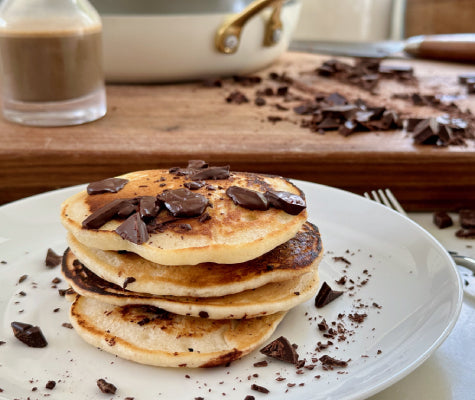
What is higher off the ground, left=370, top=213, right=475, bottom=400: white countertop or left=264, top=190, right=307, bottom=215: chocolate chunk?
left=264, top=190, right=307, bottom=215: chocolate chunk

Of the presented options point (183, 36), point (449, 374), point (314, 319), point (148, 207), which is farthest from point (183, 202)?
point (183, 36)

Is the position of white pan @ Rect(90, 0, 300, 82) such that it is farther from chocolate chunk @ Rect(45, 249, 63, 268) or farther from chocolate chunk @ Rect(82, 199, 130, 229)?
chocolate chunk @ Rect(82, 199, 130, 229)

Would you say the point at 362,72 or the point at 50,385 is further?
the point at 362,72

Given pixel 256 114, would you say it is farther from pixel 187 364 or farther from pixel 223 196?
pixel 187 364

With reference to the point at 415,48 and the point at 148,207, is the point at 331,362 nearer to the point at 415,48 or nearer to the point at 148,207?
the point at 148,207

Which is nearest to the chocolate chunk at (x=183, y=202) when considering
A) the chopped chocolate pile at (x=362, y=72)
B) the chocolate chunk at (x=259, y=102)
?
the chocolate chunk at (x=259, y=102)

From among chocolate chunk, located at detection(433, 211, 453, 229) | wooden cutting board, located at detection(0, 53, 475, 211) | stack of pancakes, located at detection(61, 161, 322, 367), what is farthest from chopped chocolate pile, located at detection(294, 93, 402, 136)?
stack of pancakes, located at detection(61, 161, 322, 367)

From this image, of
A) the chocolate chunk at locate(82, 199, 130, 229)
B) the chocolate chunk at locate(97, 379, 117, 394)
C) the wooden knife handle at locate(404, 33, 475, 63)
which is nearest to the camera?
the chocolate chunk at locate(97, 379, 117, 394)
